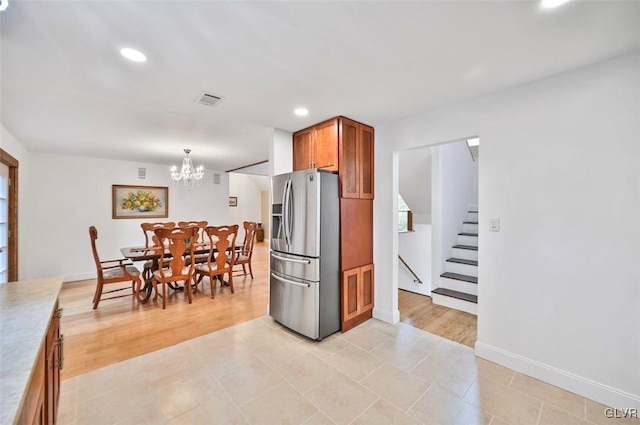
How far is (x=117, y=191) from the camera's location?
5457mm

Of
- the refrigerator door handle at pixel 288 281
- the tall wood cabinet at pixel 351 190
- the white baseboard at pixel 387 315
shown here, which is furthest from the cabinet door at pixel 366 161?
the white baseboard at pixel 387 315

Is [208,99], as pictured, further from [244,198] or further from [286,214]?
[244,198]

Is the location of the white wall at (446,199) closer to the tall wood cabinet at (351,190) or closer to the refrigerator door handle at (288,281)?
the tall wood cabinet at (351,190)

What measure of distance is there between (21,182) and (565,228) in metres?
6.91

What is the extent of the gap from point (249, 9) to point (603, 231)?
2698 millimetres

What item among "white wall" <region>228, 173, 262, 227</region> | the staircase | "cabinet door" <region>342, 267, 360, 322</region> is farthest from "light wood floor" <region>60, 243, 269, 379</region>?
"white wall" <region>228, 173, 262, 227</region>

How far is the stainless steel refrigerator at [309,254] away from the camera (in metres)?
2.73

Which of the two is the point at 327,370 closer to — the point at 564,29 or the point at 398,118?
the point at 398,118

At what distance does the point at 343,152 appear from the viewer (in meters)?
2.94

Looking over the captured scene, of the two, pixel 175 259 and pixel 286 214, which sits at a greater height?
pixel 286 214

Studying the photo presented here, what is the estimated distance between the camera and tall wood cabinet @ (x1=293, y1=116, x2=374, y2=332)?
2949 mm

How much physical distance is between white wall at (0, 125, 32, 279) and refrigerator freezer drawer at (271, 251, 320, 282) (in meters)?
3.77

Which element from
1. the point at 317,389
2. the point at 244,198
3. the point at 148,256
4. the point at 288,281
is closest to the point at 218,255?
the point at 148,256

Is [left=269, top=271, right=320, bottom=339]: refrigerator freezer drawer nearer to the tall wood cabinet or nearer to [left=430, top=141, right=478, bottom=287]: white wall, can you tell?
the tall wood cabinet
